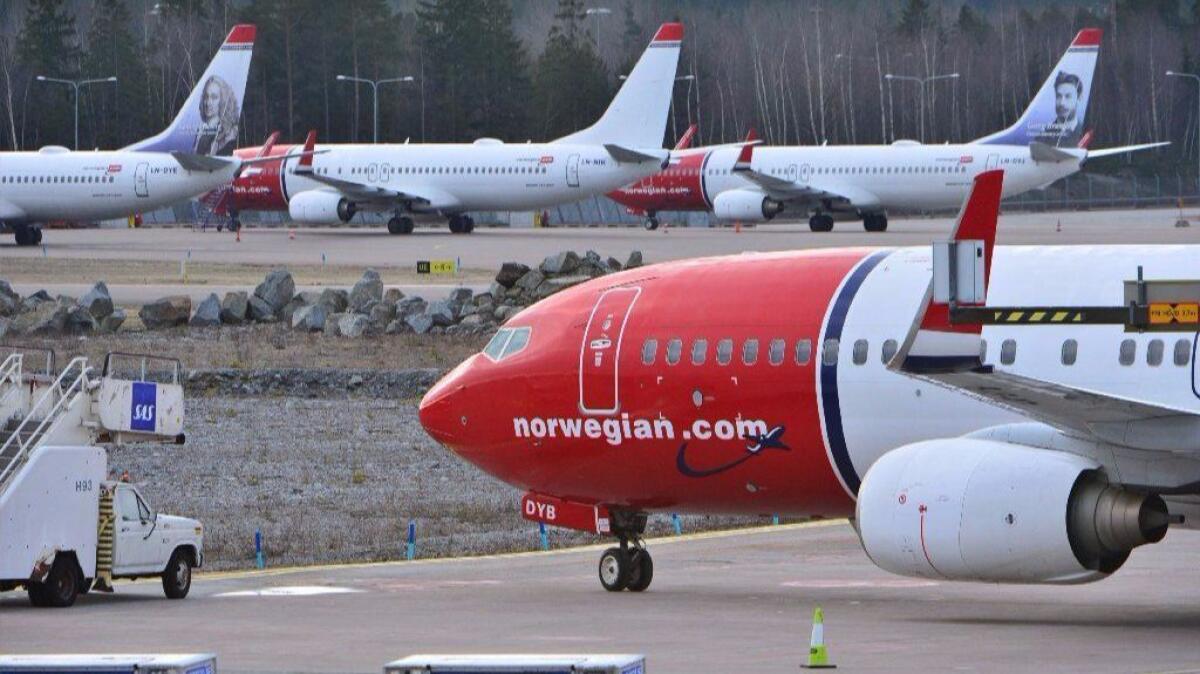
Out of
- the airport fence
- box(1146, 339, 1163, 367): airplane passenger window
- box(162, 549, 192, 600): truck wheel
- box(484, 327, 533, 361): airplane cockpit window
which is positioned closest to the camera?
box(1146, 339, 1163, 367): airplane passenger window

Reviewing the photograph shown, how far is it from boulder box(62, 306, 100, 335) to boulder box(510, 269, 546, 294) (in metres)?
9.85

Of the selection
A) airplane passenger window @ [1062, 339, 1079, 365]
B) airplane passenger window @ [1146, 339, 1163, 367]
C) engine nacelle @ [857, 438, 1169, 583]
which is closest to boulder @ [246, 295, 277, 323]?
airplane passenger window @ [1062, 339, 1079, 365]

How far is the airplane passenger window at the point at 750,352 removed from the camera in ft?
70.9

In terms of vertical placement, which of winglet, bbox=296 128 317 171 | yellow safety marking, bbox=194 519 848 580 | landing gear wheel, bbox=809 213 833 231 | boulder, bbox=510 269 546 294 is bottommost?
yellow safety marking, bbox=194 519 848 580

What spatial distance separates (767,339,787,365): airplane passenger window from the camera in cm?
2141

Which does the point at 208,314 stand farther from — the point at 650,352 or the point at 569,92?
the point at 569,92

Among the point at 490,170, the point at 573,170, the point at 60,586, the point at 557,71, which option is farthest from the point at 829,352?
the point at 557,71

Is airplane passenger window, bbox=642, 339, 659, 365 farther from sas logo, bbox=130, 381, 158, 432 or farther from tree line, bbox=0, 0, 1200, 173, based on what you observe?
tree line, bbox=0, 0, 1200, 173

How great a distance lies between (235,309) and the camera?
5381 centimetres

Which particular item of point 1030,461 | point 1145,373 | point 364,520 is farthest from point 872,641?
point 364,520

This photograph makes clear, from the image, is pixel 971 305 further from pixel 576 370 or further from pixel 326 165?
pixel 326 165

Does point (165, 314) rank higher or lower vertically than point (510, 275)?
lower

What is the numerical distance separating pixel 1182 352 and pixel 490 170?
70.0 meters

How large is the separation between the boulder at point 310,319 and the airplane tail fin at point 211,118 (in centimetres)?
3203
